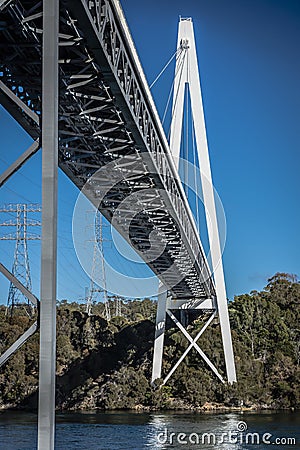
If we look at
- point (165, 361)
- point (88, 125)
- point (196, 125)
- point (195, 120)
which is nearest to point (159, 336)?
point (165, 361)

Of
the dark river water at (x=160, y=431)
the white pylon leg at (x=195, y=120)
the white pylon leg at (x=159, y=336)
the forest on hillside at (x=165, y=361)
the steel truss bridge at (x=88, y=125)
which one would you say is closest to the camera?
the steel truss bridge at (x=88, y=125)

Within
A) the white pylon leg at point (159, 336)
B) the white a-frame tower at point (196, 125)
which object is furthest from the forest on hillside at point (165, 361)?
the white a-frame tower at point (196, 125)

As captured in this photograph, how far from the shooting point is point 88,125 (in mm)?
14195

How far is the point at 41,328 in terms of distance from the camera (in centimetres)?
693

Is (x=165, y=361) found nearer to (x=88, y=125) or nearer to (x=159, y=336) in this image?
(x=159, y=336)

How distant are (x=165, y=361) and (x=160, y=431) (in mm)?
13681

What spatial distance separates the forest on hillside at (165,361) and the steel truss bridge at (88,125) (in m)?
11.4

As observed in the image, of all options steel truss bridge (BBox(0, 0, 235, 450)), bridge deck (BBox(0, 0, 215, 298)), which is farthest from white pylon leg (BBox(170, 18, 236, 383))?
bridge deck (BBox(0, 0, 215, 298))

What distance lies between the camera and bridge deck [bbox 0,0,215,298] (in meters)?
10.4

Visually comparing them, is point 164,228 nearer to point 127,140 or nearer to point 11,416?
point 127,140

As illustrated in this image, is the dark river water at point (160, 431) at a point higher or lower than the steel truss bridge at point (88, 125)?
lower

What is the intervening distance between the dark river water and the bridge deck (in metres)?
5.37

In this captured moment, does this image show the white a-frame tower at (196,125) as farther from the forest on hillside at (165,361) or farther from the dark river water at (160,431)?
the dark river water at (160,431)

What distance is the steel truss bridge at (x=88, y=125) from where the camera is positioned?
716 centimetres
